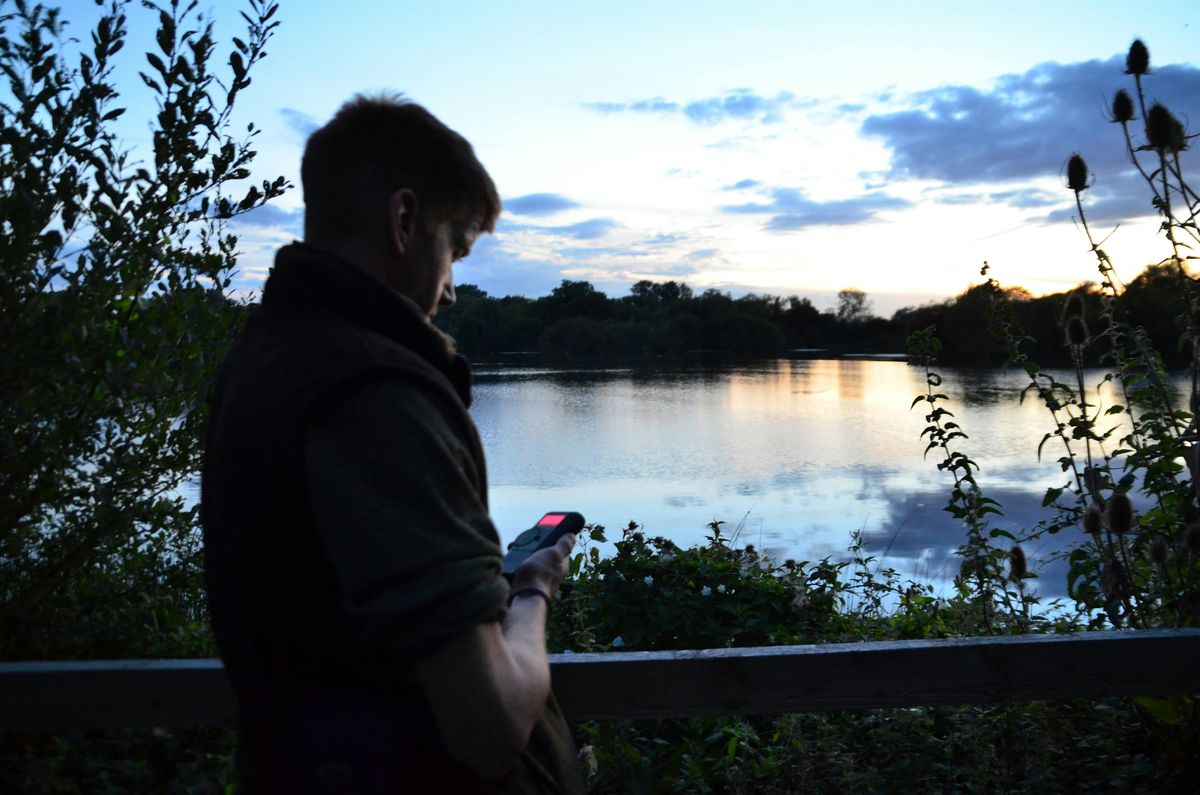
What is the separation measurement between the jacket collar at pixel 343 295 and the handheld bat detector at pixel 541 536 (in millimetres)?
522

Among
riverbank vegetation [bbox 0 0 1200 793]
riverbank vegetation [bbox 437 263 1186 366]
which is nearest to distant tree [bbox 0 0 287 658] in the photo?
riverbank vegetation [bbox 0 0 1200 793]

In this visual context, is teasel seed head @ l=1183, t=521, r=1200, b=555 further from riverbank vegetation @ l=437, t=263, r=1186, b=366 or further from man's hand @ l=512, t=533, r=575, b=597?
man's hand @ l=512, t=533, r=575, b=597

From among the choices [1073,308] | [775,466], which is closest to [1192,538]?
[1073,308]

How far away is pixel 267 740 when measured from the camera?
4.03ft

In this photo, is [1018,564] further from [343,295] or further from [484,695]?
[343,295]

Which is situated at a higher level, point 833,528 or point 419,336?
point 419,336

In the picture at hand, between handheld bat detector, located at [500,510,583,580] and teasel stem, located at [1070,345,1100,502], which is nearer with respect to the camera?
handheld bat detector, located at [500,510,583,580]

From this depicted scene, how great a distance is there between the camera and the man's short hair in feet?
4.24

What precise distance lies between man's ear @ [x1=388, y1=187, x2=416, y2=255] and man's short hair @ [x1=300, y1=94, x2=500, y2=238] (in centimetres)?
2

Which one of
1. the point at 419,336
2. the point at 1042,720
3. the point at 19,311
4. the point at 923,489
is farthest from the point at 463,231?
the point at 923,489

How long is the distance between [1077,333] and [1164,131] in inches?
30.3

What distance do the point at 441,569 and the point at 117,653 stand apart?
8.53 feet

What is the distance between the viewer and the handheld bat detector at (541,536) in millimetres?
1625

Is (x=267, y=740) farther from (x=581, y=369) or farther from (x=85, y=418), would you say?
(x=581, y=369)
